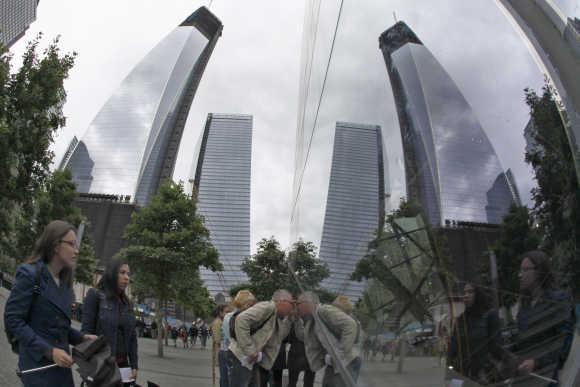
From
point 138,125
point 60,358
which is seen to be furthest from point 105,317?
point 138,125

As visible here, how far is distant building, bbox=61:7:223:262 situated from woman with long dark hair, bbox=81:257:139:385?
7923 centimetres

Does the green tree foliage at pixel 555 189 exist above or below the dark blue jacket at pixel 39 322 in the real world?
above

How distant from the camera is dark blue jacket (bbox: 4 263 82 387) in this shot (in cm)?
188

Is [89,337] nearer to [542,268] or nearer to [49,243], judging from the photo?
[49,243]

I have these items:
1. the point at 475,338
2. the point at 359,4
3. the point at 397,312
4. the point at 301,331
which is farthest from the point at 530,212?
the point at 301,331

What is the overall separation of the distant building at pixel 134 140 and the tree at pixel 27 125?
70.4 meters

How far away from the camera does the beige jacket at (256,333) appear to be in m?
4.05

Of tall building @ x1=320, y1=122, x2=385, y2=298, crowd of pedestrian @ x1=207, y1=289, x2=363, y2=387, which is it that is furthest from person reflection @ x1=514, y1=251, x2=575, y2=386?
crowd of pedestrian @ x1=207, y1=289, x2=363, y2=387

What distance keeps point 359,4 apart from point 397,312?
105 cm

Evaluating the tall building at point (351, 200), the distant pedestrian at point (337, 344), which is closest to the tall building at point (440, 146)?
the tall building at point (351, 200)

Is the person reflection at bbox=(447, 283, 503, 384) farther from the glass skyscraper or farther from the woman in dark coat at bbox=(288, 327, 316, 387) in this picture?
the glass skyscraper

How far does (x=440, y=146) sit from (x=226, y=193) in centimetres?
9728

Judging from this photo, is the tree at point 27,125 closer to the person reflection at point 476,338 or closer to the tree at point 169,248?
the tree at point 169,248

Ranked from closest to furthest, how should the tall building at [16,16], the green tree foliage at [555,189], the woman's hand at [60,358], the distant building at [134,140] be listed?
the green tree foliage at [555,189] < the woman's hand at [60,358] < the tall building at [16,16] < the distant building at [134,140]
